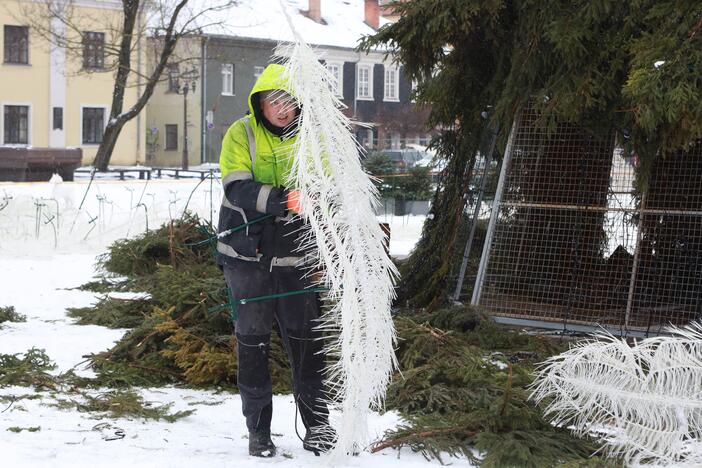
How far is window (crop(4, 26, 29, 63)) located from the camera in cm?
4612

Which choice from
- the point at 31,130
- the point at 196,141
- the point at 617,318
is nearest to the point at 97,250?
the point at 617,318

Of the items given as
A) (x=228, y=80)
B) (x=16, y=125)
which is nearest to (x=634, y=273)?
(x=16, y=125)

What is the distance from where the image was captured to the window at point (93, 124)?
48.7 meters

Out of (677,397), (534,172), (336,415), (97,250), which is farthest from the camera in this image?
(97,250)

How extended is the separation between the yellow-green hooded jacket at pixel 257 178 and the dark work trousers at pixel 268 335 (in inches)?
2.8

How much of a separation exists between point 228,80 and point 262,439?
48.8 meters

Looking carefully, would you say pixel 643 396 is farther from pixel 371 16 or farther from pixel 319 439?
pixel 371 16

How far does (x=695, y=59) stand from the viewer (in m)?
6.93

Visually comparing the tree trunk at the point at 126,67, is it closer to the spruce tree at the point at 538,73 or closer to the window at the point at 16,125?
the window at the point at 16,125

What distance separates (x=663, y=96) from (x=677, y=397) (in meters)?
3.04

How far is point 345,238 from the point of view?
444 centimetres

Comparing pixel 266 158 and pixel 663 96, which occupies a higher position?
pixel 663 96

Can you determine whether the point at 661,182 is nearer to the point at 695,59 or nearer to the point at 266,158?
the point at 695,59

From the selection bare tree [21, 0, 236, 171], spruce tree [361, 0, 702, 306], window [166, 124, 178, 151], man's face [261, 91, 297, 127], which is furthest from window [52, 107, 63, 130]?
man's face [261, 91, 297, 127]
